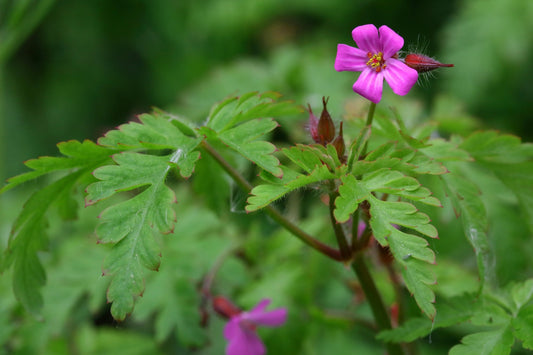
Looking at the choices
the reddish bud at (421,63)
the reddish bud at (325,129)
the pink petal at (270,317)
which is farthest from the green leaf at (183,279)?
the reddish bud at (421,63)

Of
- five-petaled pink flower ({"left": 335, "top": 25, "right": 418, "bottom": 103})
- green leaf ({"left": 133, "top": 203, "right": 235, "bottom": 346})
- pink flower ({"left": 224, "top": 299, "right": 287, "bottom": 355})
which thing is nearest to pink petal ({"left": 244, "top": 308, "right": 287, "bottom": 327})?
pink flower ({"left": 224, "top": 299, "right": 287, "bottom": 355})

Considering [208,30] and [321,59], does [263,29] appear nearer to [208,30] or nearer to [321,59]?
[208,30]

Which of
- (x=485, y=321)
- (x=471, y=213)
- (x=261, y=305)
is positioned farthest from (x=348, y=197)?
(x=261, y=305)

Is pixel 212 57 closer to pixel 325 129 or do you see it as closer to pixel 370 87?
pixel 325 129

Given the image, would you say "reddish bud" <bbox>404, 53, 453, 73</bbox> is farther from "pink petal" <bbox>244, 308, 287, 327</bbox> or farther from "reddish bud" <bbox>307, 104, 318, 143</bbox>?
"pink petal" <bbox>244, 308, 287, 327</bbox>

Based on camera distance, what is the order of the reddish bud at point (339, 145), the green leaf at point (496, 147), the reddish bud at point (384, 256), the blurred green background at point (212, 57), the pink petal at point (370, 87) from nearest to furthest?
the pink petal at point (370, 87)
the reddish bud at point (339, 145)
the green leaf at point (496, 147)
the reddish bud at point (384, 256)
the blurred green background at point (212, 57)

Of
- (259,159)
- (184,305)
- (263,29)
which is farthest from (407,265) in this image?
(263,29)

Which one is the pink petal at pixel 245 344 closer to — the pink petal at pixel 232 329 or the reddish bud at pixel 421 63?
the pink petal at pixel 232 329
